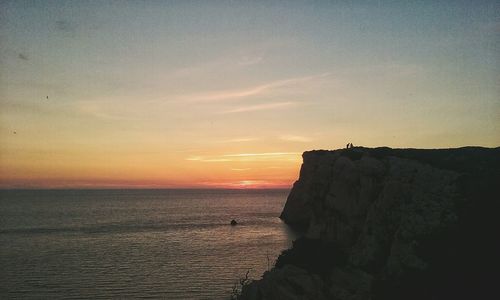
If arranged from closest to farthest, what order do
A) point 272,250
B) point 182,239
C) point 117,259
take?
point 117,259, point 272,250, point 182,239

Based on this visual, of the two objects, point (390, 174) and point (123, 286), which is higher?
point (390, 174)

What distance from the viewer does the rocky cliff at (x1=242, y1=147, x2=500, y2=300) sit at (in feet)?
78.6

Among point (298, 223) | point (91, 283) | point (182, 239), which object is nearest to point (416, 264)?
point (91, 283)

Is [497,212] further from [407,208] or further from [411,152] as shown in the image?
[411,152]

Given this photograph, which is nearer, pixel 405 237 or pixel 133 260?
pixel 405 237

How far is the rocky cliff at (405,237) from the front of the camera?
24.0 m

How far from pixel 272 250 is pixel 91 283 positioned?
26.6 meters

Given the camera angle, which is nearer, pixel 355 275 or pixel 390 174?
pixel 355 275

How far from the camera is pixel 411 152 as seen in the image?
120 feet

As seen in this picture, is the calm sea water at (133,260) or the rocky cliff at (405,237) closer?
the rocky cliff at (405,237)

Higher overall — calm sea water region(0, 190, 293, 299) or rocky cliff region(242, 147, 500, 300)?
rocky cliff region(242, 147, 500, 300)

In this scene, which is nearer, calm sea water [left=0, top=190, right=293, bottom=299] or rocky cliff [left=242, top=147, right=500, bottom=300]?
rocky cliff [left=242, top=147, right=500, bottom=300]

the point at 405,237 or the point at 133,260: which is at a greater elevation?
the point at 405,237

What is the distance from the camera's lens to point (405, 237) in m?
26.6
